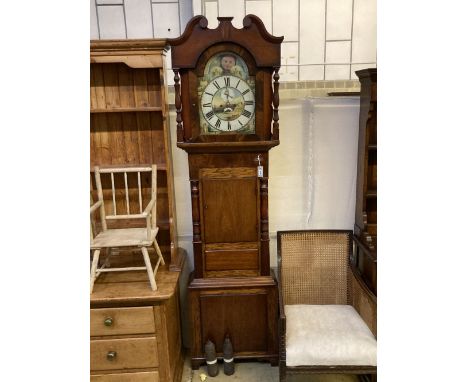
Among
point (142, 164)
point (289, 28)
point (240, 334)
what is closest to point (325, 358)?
point (240, 334)

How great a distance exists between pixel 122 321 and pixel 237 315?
0.69m

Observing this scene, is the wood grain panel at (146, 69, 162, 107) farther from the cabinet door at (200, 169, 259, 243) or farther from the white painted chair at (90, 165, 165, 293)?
the cabinet door at (200, 169, 259, 243)

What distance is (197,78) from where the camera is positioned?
2068mm

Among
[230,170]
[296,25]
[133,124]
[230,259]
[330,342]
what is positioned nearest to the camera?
[330,342]

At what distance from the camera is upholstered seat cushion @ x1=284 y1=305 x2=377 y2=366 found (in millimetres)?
1926

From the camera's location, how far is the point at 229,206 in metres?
2.24

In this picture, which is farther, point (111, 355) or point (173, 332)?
point (173, 332)

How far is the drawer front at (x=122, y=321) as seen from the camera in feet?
6.70

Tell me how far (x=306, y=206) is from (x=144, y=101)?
125 centimetres

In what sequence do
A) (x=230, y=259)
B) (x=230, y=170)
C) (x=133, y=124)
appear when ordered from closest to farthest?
(x=230, y=170) → (x=230, y=259) → (x=133, y=124)

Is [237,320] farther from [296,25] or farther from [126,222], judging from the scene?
[296,25]

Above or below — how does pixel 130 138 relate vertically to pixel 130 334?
above

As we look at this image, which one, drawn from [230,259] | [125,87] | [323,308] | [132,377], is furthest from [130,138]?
[323,308]

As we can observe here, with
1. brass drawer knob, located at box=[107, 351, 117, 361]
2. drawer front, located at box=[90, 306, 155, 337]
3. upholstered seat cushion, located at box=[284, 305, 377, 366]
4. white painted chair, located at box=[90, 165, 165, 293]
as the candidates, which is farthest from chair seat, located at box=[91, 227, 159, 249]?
upholstered seat cushion, located at box=[284, 305, 377, 366]
